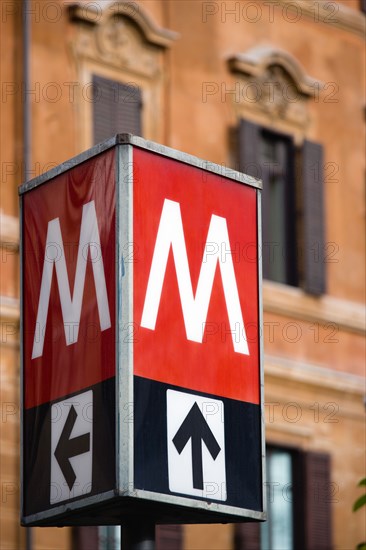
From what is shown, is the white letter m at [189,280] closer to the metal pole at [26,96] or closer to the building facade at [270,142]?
the building facade at [270,142]

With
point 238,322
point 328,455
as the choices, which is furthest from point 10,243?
point 238,322

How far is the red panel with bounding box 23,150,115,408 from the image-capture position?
913cm

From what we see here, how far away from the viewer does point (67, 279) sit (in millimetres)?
9453

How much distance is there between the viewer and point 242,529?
725 inches

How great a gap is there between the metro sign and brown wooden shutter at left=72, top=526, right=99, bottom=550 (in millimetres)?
7388

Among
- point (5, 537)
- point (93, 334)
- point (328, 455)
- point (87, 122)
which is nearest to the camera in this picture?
point (93, 334)

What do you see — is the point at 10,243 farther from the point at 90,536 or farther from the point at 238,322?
the point at 238,322

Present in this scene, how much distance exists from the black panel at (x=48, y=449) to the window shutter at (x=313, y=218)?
10462 mm

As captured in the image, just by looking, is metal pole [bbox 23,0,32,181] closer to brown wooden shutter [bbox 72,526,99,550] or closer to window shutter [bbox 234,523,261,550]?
brown wooden shutter [bbox 72,526,99,550]

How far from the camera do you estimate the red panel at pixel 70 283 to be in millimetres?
9133

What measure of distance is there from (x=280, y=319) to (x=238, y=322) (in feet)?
31.5

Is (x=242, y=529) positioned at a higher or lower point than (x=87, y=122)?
lower

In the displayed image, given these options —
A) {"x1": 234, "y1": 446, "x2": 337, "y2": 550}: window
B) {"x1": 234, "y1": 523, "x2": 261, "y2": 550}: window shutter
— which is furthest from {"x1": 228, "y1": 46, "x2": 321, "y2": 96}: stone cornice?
{"x1": 234, "y1": 523, "x2": 261, "y2": 550}: window shutter

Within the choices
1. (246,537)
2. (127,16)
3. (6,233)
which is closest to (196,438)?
(6,233)
